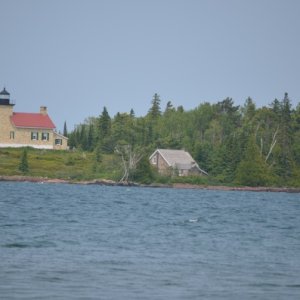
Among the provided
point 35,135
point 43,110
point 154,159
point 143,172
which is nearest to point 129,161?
point 143,172

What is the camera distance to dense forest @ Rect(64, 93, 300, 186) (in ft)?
351

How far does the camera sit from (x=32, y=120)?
372ft

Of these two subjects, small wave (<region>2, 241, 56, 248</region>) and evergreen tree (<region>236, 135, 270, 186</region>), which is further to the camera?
evergreen tree (<region>236, 135, 270, 186</region>)

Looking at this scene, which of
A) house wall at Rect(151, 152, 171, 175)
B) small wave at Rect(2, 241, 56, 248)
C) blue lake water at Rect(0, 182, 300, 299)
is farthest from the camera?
house wall at Rect(151, 152, 171, 175)

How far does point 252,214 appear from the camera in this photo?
186ft

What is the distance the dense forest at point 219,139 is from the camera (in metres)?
107

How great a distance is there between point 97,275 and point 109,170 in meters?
83.6

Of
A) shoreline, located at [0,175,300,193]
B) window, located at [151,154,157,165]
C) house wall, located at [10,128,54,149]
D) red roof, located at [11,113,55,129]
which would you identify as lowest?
shoreline, located at [0,175,300,193]

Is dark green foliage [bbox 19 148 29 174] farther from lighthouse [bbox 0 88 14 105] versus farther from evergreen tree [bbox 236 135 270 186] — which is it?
evergreen tree [bbox 236 135 270 186]

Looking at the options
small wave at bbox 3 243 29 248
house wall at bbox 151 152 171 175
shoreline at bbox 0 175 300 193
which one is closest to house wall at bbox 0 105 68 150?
shoreline at bbox 0 175 300 193

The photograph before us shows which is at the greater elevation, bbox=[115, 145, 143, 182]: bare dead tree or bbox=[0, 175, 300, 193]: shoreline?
bbox=[115, 145, 143, 182]: bare dead tree

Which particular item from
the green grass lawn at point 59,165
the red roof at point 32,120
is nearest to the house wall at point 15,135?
the red roof at point 32,120

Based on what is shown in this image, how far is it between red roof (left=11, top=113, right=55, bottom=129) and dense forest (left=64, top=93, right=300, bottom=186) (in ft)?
25.6

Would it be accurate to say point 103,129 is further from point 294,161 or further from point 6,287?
point 6,287
